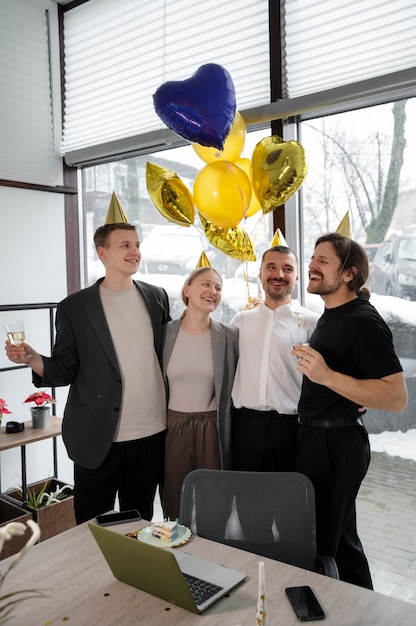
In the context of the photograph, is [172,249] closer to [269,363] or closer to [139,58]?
[139,58]

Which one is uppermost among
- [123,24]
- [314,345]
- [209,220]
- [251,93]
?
[123,24]

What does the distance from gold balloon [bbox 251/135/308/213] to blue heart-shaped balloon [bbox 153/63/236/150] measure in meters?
0.24

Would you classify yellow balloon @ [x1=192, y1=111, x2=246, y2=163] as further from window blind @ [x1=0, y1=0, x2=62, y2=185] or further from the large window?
window blind @ [x1=0, y1=0, x2=62, y2=185]

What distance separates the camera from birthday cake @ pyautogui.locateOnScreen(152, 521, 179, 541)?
1493 millimetres

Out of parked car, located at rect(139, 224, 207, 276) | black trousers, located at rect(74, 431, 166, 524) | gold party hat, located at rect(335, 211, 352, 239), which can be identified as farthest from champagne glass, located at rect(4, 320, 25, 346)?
parked car, located at rect(139, 224, 207, 276)

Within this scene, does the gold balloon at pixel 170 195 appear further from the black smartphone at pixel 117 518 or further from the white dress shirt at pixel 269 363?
the black smartphone at pixel 117 518

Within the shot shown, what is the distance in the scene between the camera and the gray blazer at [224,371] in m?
2.25

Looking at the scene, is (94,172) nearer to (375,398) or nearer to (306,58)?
(306,58)

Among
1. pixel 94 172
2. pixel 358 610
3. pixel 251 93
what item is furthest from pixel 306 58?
pixel 358 610

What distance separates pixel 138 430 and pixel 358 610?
4.32 feet

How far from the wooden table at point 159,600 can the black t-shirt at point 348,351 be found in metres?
0.70

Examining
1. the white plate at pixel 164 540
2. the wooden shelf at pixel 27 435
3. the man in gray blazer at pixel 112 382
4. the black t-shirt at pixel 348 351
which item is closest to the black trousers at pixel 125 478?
the man in gray blazer at pixel 112 382

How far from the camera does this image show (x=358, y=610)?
3.82 feet

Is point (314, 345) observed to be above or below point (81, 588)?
above
